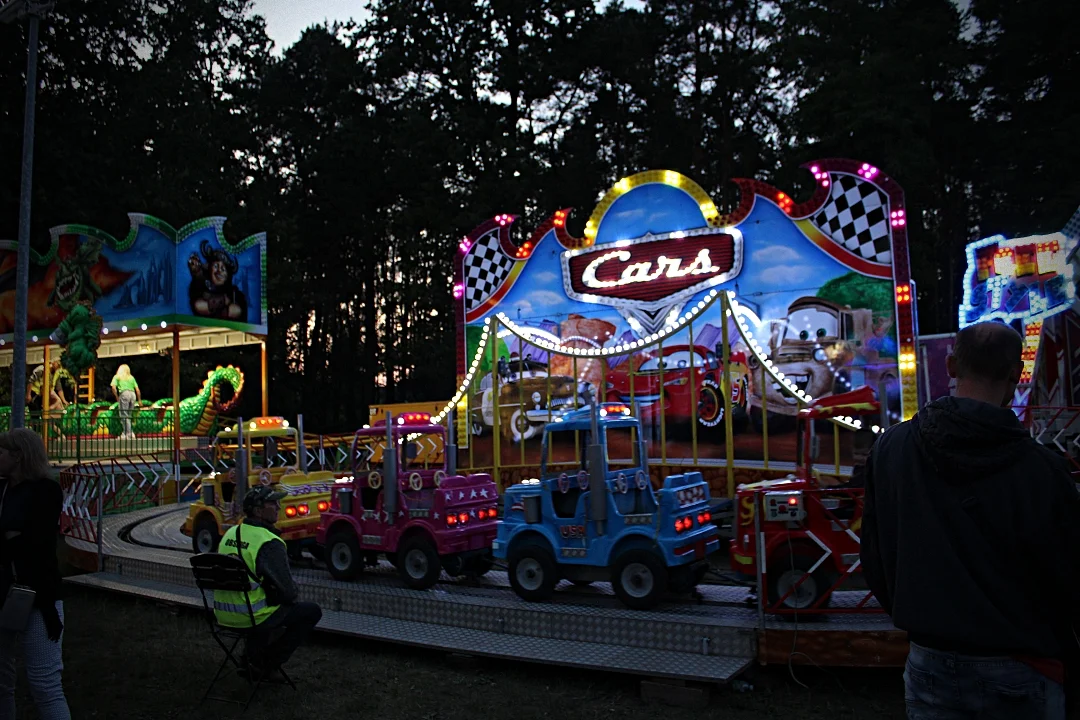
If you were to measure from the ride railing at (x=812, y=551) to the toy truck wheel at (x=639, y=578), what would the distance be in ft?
3.50

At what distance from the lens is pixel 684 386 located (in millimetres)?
16797

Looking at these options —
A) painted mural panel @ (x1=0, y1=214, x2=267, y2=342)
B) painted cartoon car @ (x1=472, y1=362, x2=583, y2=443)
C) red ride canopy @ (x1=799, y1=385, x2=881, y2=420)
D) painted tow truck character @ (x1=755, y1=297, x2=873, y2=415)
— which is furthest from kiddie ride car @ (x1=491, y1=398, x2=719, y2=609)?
painted mural panel @ (x1=0, y1=214, x2=267, y2=342)

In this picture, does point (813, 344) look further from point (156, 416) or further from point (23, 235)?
point (156, 416)

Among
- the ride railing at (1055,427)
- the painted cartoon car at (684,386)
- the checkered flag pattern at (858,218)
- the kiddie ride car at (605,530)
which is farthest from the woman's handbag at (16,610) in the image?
the checkered flag pattern at (858,218)

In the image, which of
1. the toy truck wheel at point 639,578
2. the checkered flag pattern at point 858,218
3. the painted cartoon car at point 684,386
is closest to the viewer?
the toy truck wheel at point 639,578

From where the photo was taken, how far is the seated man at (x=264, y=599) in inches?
250

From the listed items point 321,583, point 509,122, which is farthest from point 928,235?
point 321,583

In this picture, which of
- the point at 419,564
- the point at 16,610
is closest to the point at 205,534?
the point at 419,564

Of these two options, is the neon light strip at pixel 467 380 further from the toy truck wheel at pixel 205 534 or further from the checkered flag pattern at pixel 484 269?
the toy truck wheel at pixel 205 534

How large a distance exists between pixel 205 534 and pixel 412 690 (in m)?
6.47

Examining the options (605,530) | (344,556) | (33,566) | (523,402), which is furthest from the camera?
(523,402)

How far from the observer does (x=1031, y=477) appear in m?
2.38

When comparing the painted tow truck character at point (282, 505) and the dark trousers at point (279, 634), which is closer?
the dark trousers at point (279, 634)

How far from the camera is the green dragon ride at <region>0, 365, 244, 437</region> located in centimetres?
2261
